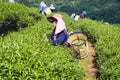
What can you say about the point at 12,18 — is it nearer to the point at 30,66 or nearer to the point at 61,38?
the point at 61,38

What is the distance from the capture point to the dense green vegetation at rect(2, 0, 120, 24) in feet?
121

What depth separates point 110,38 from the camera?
11562mm

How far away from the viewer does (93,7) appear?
41.6 m

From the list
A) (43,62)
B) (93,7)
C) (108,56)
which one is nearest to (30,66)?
(43,62)

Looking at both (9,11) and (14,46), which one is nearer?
(14,46)

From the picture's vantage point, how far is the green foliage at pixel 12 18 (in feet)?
43.5

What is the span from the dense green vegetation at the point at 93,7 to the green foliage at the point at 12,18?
20.7m

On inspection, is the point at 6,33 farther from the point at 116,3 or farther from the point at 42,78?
the point at 116,3

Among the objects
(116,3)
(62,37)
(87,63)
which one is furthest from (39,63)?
(116,3)

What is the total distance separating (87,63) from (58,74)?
4644 millimetres

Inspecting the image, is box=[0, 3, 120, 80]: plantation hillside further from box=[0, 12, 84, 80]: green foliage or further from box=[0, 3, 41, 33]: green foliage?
box=[0, 3, 41, 33]: green foliage

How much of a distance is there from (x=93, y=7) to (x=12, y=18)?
28640 mm

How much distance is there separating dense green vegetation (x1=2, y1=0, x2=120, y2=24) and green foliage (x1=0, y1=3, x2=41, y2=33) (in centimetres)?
2072

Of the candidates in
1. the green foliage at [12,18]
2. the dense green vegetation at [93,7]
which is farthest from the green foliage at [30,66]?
the dense green vegetation at [93,7]
